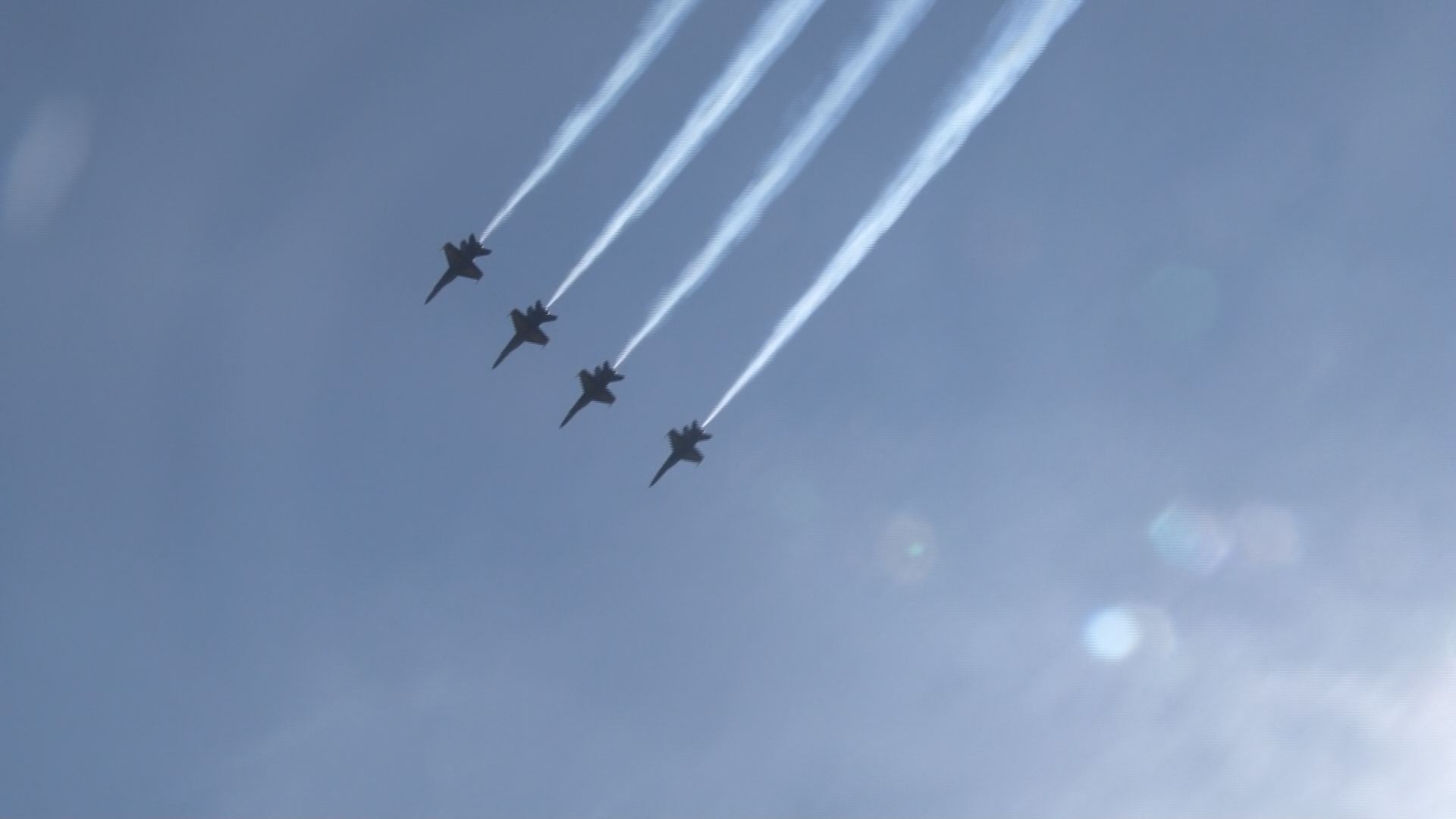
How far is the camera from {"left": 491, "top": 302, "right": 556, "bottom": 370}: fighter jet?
5194cm

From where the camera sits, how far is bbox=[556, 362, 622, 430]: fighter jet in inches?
1972

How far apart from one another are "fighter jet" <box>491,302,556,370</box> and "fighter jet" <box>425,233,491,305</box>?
261cm

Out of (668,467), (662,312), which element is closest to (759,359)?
(662,312)

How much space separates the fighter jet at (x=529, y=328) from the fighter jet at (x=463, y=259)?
2.61m

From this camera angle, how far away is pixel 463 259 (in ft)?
174

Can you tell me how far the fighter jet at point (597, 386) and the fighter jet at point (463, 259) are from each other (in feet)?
23.5

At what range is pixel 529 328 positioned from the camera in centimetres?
5294

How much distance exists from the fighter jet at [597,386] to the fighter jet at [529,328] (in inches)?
128

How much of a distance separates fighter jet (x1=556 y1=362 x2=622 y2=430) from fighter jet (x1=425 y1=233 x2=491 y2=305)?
7.17 meters

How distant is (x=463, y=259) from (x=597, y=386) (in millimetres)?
8467

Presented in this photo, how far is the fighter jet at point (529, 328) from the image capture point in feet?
170

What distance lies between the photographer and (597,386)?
50.7 metres

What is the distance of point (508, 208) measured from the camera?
39.9 m

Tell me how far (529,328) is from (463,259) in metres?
4.08
